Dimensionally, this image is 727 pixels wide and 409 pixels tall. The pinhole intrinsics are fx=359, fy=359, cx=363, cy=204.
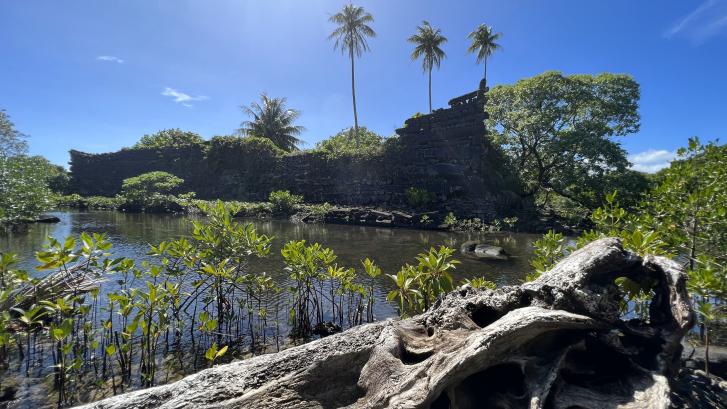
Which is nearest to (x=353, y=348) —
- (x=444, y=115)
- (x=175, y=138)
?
(x=444, y=115)

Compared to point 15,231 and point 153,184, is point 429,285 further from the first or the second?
point 153,184

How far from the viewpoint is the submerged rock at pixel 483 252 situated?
12.6 meters

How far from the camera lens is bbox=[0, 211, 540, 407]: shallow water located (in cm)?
702

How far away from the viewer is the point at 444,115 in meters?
26.1

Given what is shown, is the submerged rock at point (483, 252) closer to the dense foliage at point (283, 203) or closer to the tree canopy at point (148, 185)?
the dense foliage at point (283, 203)

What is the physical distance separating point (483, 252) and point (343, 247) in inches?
212

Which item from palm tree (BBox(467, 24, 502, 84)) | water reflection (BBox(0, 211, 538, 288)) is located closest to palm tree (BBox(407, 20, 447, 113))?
palm tree (BBox(467, 24, 502, 84))

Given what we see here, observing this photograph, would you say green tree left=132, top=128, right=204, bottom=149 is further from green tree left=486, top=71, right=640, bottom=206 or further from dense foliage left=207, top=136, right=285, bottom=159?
green tree left=486, top=71, right=640, bottom=206

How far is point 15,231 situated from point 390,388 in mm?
19127

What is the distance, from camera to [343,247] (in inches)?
574

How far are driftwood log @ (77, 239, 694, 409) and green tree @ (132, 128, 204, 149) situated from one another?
131 feet

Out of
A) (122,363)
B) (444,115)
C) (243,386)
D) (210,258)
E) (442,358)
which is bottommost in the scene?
(122,363)

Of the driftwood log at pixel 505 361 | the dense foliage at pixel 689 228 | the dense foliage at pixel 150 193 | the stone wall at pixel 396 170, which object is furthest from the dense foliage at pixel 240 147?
the driftwood log at pixel 505 361

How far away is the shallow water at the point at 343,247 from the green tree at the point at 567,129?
24.2 feet
